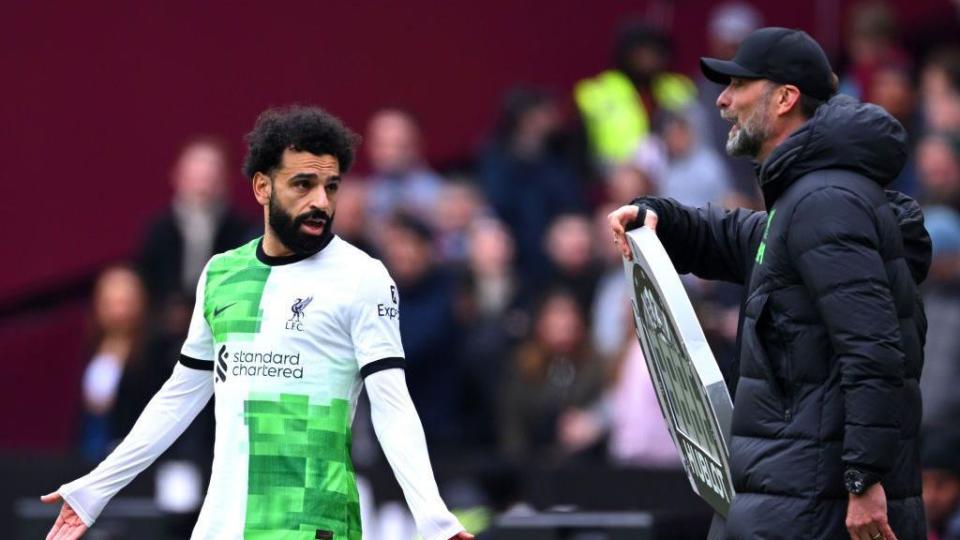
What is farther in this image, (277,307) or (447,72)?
(447,72)

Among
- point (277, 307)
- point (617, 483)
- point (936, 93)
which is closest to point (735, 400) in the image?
point (277, 307)

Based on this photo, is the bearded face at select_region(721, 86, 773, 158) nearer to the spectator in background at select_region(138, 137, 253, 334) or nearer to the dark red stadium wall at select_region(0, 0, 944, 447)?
the spectator in background at select_region(138, 137, 253, 334)

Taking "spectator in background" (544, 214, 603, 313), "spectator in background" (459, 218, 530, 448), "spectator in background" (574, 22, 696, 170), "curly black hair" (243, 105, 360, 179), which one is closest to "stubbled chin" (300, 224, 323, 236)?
"curly black hair" (243, 105, 360, 179)

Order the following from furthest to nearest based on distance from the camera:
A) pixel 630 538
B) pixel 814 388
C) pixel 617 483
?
pixel 617 483 → pixel 630 538 → pixel 814 388

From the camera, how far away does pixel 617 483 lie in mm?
12023

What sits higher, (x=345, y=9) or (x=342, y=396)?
(x=345, y=9)

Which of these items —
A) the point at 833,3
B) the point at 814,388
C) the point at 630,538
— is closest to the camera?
the point at 814,388

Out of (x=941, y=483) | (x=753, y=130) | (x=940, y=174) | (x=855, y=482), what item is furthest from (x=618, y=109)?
(x=855, y=482)

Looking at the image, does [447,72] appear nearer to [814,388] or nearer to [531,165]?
[531,165]

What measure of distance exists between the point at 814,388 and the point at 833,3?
10.0 m

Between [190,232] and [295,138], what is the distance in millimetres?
6731

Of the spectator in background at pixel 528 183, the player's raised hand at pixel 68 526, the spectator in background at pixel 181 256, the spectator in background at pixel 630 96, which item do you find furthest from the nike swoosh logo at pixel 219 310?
the spectator in background at pixel 630 96

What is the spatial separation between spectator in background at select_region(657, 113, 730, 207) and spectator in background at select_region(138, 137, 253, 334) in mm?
2671

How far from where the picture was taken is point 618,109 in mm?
14805
